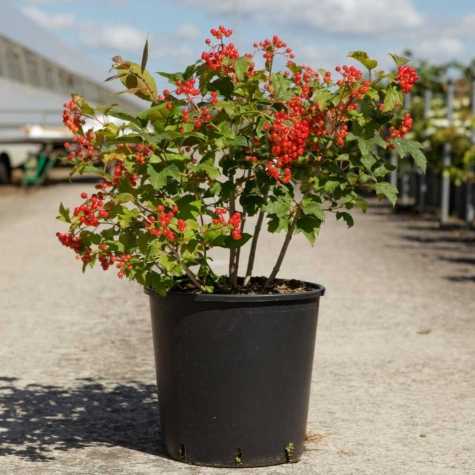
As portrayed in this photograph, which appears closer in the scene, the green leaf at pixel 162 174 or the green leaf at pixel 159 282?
the green leaf at pixel 162 174

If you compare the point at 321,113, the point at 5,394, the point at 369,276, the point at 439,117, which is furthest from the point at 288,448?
the point at 439,117

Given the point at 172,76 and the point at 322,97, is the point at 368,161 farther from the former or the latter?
the point at 172,76

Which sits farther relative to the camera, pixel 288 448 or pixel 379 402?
pixel 379 402

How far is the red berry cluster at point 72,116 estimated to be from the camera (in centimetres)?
478

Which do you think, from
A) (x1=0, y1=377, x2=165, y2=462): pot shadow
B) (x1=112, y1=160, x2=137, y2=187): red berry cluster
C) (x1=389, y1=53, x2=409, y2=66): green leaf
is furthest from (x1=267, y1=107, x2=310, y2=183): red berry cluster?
(x1=0, y1=377, x2=165, y2=462): pot shadow

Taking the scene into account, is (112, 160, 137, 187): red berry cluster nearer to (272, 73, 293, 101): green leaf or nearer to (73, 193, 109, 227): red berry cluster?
(73, 193, 109, 227): red berry cluster

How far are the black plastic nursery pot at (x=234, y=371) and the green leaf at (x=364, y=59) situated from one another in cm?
98

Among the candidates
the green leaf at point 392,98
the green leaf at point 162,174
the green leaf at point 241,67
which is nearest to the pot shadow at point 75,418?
the green leaf at point 162,174

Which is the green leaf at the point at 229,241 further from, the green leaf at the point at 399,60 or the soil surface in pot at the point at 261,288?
the green leaf at the point at 399,60

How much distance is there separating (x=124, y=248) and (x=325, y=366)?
2.67m

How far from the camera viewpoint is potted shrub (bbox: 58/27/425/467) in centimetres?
478

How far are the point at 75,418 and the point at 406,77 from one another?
245cm

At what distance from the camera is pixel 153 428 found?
5.70 meters

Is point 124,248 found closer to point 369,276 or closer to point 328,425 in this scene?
point 328,425
